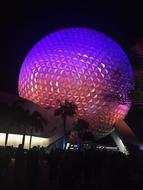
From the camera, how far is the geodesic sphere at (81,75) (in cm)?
3925

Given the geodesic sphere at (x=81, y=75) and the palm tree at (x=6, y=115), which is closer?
the geodesic sphere at (x=81, y=75)

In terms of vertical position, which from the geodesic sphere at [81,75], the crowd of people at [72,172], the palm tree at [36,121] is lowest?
the crowd of people at [72,172]

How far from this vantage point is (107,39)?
1731 inches

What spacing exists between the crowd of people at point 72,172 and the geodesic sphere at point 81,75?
21450 millimetres

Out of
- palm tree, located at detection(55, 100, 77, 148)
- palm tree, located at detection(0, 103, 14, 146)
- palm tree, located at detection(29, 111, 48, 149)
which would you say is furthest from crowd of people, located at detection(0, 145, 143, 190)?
palm tree, located at detection(29, 111, 48, 149)

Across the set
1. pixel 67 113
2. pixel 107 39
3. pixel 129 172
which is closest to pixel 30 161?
pixel 129 172

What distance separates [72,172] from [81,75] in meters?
24.4

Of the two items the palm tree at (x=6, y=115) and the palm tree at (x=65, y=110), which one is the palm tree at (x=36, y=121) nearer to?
the palm tree at (x=6, y=115)

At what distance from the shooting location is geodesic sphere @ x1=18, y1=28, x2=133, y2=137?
129 ft

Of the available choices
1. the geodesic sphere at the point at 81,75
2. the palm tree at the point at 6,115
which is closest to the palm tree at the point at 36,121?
the geodesic sphere at the point at 81,75

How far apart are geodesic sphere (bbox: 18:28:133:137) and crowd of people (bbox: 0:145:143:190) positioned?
21450mm

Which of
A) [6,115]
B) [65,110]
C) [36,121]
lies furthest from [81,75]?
[6,115]

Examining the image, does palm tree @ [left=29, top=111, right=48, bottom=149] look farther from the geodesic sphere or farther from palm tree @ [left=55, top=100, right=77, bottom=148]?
palm tree @ [left=55, top=100, right=77, bottom=148]

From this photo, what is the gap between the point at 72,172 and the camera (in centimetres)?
1523
